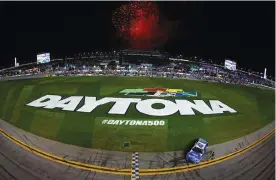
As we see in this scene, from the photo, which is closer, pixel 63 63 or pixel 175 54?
pixel 175 54

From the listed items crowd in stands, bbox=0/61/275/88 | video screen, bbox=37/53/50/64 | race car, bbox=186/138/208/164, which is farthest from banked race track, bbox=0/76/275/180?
video screen, bbox=37/53/50/64

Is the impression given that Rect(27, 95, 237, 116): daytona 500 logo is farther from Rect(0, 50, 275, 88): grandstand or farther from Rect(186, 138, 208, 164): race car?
Rect(0, 50, 275, 88): grandstand

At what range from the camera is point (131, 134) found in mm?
27359

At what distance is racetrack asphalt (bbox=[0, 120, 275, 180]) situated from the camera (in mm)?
21047

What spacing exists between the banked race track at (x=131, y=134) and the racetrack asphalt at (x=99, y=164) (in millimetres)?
75

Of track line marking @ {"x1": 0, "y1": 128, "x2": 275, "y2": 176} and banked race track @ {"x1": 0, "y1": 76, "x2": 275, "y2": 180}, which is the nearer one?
track line marking @ {"x1": 0, "y1": 128, "x2": 275, "y2": 176}

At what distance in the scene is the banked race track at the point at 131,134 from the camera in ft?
72.4

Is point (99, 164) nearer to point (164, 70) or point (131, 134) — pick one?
point (131, 134)

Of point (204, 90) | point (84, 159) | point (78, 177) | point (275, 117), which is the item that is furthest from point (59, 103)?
point (275, 117)

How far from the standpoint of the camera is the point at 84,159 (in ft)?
77.1

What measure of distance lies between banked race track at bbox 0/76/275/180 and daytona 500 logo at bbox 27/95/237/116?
0.11 meters

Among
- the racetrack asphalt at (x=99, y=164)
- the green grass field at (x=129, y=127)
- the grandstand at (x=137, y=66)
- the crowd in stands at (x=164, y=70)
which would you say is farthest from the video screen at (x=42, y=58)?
the racetrack asphalt at (x=99, y=164)

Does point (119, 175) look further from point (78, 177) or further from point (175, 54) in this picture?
point (175, 54)

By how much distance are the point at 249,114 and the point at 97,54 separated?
7734 cm
